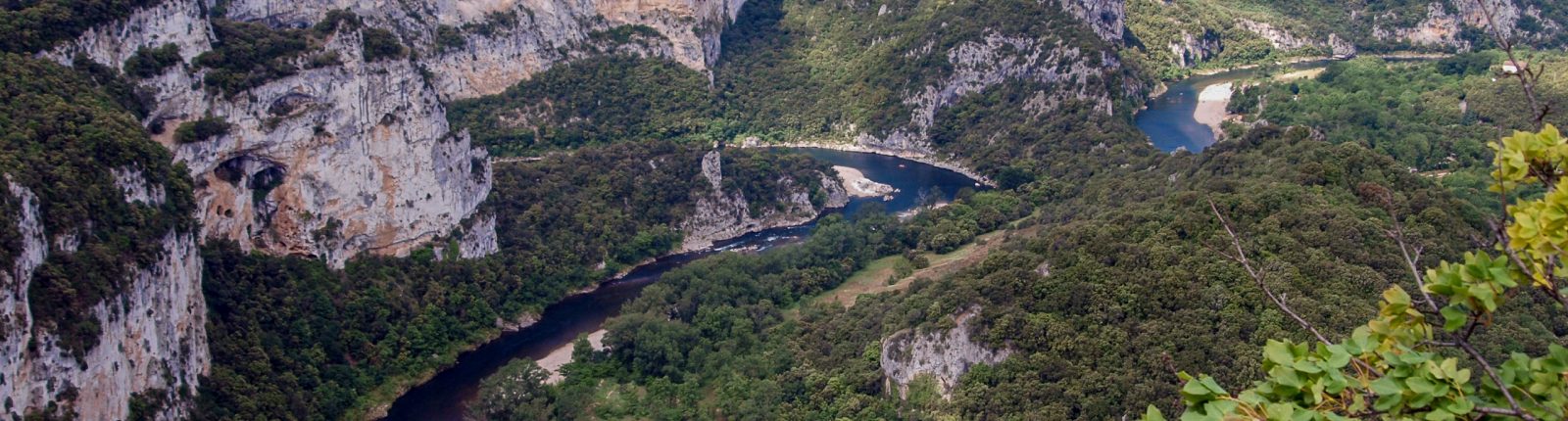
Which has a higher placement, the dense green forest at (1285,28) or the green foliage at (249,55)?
the green foliage at (249,55)

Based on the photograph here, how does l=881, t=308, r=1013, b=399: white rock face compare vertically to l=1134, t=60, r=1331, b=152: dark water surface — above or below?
above

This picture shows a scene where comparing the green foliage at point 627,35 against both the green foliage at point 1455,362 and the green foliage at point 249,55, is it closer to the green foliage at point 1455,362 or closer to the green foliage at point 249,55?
the green foliage at point 249,55

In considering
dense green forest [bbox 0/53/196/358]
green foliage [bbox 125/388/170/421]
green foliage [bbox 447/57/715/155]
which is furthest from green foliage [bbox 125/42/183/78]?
green foliage [bbox 447/57/715/155]

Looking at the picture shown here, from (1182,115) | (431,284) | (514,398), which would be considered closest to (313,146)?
(431,284)

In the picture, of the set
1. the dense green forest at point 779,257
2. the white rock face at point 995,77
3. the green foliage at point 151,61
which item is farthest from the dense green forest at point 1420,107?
the green foliage at point 151,61

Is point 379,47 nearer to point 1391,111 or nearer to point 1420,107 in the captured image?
point 1391,111

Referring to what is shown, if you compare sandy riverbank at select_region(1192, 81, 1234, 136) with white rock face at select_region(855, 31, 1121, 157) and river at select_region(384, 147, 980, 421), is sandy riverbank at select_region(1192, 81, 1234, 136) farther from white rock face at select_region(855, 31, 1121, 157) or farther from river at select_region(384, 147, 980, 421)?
river at select_region(384, 147, 980, 421)
